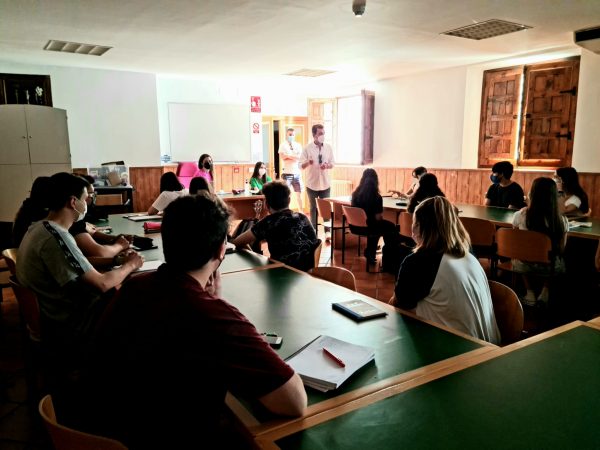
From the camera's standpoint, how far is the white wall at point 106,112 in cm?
734

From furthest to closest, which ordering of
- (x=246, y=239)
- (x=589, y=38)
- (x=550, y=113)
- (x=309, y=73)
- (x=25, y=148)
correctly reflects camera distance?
(x=309, y=73), (x=25, y=148), (x=550, y=113), (x=589, y=38), (x=246, y=239)

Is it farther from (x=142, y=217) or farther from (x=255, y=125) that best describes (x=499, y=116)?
(x=142, y=217)

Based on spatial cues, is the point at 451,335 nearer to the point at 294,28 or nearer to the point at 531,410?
the point at 531,410

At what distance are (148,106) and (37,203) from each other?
5.92 meters

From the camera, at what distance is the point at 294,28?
496 cm

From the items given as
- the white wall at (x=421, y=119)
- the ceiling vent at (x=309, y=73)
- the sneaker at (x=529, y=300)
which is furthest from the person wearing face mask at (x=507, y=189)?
the ceiling vent at (x=309, y=73)

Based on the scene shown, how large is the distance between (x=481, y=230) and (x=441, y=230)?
8.55 ft

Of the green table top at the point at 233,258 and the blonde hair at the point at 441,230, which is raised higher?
the blonde hair at the point at 441,230

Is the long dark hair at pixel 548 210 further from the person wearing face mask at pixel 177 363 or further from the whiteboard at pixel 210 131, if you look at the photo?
the whiteboard at pixel 210 131

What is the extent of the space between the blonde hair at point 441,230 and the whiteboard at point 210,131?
24.8ft

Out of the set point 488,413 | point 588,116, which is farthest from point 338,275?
point 588,116

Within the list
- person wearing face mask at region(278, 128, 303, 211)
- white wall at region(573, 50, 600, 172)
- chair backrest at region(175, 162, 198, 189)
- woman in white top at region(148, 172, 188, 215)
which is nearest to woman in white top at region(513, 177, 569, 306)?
white wall at region(573, 50, 600, 172)

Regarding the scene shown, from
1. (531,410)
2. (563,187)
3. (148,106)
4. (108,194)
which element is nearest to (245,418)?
(531,410)

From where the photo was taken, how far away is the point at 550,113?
6.27 metres
